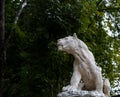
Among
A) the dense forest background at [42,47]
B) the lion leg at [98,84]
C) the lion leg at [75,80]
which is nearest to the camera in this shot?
the lion leg at [75,80]

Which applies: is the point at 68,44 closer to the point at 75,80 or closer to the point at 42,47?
the point at 75,80

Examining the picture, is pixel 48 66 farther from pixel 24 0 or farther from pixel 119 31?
pixel 119 31

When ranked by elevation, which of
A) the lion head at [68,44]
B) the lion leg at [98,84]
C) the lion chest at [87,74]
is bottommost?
the lion leg at [98,84]

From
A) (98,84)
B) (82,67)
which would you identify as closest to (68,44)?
(82,67)

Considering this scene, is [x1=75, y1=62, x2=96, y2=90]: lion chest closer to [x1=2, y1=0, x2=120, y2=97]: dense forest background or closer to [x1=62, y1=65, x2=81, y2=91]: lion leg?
[x1=62, y1=65, x2=81, y2=91]: lion leg

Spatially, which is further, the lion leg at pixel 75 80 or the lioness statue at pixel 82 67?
the lioness statue at pixel 82 67

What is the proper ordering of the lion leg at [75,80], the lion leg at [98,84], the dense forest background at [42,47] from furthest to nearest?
the dense forest background at [42,47] → the lion leg at [98,84] → the lion leg at [75,80]

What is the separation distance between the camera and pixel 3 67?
32.7 ft

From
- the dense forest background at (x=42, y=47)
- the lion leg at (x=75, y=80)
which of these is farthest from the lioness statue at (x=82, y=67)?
the dense forest background at (x=42, y=47)

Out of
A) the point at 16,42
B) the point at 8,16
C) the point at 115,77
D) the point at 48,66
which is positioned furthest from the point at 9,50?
the point at 115,77

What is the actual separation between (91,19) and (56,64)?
2.56 m

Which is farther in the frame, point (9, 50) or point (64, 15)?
point (9, 50)

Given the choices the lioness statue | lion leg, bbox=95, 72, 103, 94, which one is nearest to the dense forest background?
the lioness statue

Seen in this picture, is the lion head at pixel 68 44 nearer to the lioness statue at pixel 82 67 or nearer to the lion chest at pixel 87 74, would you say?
the lioness statue at pixel 82 67
